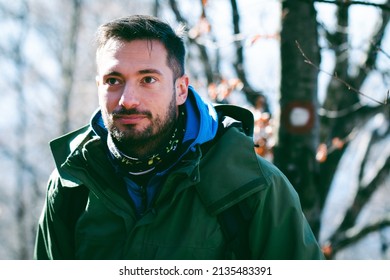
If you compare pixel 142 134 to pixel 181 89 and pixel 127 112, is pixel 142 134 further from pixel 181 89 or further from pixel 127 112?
pixel 181 89

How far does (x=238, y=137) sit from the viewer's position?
321 centimetres

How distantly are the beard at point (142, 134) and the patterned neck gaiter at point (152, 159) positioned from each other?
0.03m

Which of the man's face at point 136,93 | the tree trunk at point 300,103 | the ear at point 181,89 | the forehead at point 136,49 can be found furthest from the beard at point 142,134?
the tree trunk at point 300,103

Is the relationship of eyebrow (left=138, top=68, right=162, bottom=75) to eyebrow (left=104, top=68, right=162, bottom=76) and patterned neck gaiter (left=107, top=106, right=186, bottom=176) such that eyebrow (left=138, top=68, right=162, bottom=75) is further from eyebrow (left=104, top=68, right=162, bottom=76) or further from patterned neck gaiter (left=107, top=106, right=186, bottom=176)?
patterned neck gaiter (left=107, top=106, right=186, bottom=176)

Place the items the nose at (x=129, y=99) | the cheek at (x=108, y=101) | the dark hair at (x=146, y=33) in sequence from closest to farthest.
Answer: the nose at (x=129, y=99) → the cheek at (x=108, y=101) → the dark hair at (x=146, y=33)

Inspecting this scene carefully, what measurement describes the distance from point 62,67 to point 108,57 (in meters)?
19.9

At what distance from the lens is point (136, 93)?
3271 millimetres

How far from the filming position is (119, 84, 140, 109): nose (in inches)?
128

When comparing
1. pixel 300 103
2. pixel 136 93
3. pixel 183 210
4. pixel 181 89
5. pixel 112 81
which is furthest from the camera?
pixel 300 103

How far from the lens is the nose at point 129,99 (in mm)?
3242

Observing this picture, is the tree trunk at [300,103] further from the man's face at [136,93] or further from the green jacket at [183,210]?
the man's face at [136,93]

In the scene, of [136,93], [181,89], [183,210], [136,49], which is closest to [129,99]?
[136,93]

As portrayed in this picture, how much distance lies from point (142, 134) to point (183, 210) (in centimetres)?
57

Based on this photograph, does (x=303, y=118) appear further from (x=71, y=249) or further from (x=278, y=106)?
(x=71, y=249)
